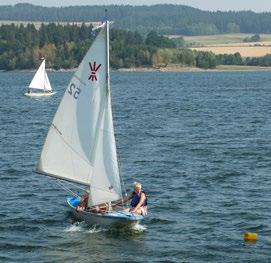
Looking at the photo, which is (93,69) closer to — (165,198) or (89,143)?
(89,143)

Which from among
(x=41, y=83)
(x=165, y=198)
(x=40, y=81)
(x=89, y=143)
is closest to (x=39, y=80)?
(x=40, y=81)

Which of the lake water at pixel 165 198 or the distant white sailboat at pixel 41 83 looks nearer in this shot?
the lake water at pixel 165 198

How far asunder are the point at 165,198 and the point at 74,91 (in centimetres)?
1072

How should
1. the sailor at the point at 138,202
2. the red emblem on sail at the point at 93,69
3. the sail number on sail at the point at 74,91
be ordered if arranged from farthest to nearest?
the sailor at the point at 138,202, the sail number on sail at the point at 74,91, the red emblem on sail at the point at 93,69

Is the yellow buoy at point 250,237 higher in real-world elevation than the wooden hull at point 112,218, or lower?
lower

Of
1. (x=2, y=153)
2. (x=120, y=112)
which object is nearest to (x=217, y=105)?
(x=120, y=112)

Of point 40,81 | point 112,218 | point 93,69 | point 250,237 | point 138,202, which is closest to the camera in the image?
point 93,69

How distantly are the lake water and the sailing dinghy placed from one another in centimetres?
146

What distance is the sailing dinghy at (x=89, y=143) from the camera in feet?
119

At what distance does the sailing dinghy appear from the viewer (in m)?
36.3

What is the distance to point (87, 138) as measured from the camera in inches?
1478

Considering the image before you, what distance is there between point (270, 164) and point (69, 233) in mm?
22855

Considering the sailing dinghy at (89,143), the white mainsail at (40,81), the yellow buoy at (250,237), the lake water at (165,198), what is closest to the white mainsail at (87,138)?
the sailing dinghy at (89,143)

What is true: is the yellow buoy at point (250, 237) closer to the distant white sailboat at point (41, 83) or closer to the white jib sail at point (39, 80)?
the distant white sailboat at point (41, 83)
